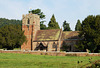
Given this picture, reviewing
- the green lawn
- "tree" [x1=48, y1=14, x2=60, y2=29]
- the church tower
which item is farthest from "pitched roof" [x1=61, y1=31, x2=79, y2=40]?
the green lawn

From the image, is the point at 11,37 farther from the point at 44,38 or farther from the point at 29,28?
the point at 44,38

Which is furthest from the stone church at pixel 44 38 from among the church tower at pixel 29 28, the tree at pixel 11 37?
the tree at pixel 11 37

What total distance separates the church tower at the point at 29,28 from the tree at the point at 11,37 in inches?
84.9

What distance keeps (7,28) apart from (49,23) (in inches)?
1305

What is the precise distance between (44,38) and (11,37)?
33.6ft

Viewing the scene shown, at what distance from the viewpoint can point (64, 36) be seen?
5262 cm

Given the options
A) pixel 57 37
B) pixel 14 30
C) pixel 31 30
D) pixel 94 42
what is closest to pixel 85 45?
pixel 94 42

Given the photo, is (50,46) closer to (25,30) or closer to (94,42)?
(25,30)

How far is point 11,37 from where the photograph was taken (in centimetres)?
5122

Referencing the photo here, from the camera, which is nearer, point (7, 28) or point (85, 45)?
point (85, 45)

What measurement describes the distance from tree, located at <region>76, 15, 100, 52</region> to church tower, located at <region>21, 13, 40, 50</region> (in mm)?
17711

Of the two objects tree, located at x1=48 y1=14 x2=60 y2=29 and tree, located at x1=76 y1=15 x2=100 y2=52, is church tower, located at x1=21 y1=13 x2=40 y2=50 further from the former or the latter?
tree, located at x1=48 y1=14 x2=60 y2=29

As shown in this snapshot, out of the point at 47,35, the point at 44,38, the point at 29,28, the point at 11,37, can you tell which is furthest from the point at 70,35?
the point at 11,37

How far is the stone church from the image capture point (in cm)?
5009
